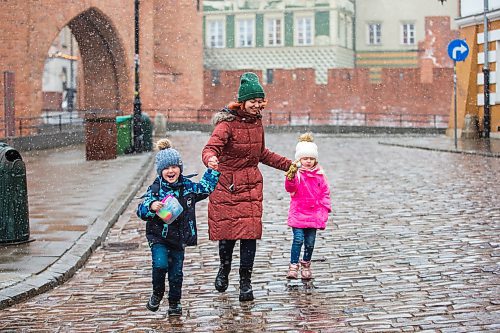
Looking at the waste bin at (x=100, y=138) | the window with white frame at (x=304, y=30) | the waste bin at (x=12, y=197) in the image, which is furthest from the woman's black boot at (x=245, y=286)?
the window with white frame at (x=304, y=30)

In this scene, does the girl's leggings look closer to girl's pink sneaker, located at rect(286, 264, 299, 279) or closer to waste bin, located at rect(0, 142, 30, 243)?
girl's pink sneaker, located at rect(286, 264, 299, 279)

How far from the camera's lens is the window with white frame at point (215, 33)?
66.1 meters

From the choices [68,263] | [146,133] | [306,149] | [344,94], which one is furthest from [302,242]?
[344,94]

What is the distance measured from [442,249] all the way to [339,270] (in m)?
1.47

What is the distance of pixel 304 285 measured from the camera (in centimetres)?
855

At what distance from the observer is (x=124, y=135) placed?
27.6m

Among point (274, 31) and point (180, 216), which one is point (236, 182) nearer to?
point (180, 216)

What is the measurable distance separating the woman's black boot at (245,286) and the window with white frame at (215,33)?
192 feet

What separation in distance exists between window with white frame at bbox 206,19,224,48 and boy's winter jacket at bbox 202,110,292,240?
58.4 meters

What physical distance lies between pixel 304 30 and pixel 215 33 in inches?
229

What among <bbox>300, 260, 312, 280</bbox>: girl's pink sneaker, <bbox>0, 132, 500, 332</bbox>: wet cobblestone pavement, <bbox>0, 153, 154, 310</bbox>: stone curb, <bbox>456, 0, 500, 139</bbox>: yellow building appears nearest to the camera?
<bbox>0, 132, 500, 332</bbox>: wet cobblestone pavement

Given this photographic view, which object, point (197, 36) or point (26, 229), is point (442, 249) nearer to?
point (26, 229)

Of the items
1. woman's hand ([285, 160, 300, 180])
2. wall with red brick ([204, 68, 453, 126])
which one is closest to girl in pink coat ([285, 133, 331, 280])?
woman's hand ([285, 160, 300, 180])

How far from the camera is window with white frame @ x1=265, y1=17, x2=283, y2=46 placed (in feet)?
213
